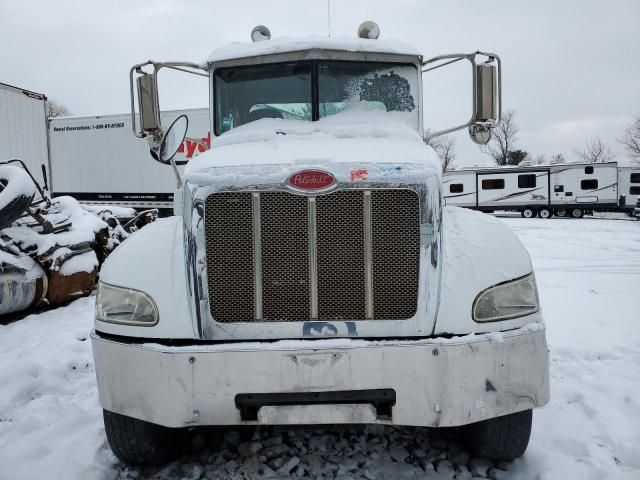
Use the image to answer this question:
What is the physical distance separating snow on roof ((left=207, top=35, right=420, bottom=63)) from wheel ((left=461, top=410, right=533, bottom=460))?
286 cm

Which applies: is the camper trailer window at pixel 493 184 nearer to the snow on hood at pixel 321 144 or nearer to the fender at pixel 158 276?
the snow on hood at pixel 321 144

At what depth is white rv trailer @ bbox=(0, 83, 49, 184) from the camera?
1256 cm

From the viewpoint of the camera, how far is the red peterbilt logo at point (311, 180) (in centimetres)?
246

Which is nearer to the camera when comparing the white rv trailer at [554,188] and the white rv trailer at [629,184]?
the white rv trailer at [554,188]

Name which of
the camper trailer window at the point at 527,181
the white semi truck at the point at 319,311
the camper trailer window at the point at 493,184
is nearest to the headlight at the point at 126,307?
the white semi truck at the point at 319,311

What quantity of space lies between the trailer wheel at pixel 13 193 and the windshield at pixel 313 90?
9.96ft

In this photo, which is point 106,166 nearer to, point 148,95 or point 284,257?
point 148,95

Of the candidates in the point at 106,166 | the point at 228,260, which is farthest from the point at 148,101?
the point at 106,166

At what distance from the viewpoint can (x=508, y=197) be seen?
30641 millimetres

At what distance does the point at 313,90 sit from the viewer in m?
3.90

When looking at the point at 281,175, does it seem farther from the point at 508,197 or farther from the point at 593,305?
the point at 508,197

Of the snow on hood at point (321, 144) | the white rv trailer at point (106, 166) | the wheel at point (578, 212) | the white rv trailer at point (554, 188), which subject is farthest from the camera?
the wheel at point (578, 212)

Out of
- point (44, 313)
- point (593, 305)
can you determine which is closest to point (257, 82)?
point (44, 313)

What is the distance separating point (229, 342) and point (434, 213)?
4.04 feet
